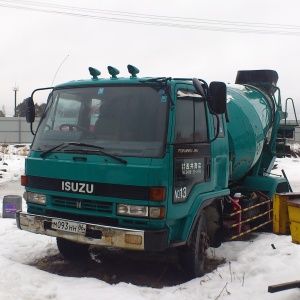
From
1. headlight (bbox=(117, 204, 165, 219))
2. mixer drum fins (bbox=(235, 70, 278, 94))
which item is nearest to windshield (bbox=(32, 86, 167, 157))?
headlight (bbox=(117, 204, 165, 219))

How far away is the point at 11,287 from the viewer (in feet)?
15.2

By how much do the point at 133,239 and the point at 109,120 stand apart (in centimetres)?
143

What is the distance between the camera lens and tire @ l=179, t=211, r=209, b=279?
536 cm

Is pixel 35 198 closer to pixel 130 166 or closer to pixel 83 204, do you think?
pixel 83 204

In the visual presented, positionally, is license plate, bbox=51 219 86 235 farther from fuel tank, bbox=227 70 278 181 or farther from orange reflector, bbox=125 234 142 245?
fuel tank, bbox=227 70 278 181

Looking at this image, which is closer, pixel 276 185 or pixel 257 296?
pixel 257 296

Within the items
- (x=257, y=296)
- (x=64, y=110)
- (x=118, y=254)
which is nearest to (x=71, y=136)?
(x=64, y=110)

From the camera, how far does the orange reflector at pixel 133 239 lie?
4.63 meters

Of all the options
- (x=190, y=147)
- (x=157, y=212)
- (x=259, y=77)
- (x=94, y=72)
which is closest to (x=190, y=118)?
(x=190, y=147)

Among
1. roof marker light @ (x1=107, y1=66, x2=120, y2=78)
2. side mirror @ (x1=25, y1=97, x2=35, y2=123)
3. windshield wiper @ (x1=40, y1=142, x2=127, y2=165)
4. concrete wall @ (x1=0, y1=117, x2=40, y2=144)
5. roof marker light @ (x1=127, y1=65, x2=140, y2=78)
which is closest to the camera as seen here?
windshield wiper @ (x1=40, y1=142, x2=127, y2=165)

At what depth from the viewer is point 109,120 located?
520 cm

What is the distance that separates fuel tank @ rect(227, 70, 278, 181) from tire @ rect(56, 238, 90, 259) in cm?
266

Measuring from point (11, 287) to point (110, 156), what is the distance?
5.61ft

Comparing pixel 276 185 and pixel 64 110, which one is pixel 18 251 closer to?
pixel 64 110
